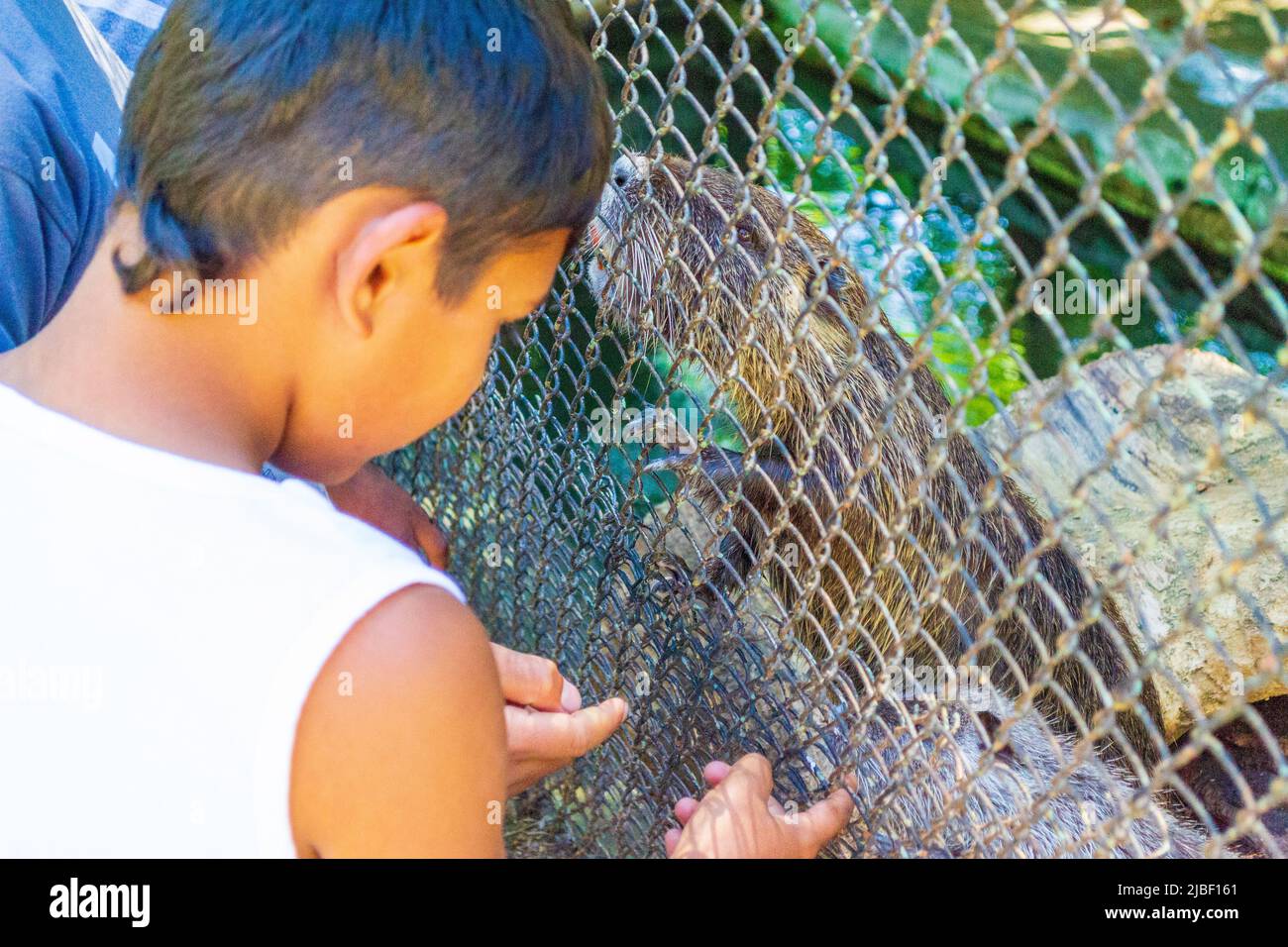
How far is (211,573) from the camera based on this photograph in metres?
0.96

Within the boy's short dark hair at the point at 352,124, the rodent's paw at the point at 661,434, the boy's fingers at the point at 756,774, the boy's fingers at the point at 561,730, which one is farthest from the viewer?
the rodent's paw at the point at 661,434

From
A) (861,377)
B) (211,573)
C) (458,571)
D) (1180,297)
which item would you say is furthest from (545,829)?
(1180,297)

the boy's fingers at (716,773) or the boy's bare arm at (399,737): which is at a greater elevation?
the boy's bare arm at (399,737)

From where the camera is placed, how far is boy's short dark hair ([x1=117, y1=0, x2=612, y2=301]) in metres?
1.04

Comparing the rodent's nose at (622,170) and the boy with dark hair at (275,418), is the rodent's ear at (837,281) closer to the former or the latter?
the rodent's nose at (622,170)

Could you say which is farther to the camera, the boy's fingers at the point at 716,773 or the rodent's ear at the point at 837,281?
the rodent's ear at the point at 837,281

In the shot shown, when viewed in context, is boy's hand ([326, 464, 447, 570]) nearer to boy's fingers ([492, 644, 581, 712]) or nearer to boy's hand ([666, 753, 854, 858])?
boy's fingers ([492, 644, 581, 712])

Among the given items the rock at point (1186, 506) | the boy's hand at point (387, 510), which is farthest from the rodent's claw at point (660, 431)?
the rock at point (1186, 506)

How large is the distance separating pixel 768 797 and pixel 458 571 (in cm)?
125

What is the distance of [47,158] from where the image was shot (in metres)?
1.61

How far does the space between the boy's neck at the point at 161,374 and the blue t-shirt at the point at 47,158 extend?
58cm

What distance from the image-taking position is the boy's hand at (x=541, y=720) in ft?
5.09

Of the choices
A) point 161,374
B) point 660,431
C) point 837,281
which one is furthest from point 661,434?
point 161,374

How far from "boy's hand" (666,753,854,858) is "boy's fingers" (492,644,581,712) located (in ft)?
0.78
